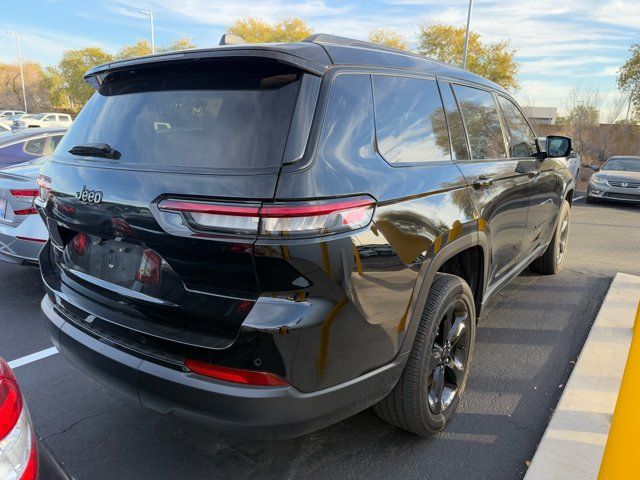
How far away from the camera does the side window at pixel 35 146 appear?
6.97 m

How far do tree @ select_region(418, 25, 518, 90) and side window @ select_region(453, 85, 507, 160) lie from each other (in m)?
40.4

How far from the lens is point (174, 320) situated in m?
1.90

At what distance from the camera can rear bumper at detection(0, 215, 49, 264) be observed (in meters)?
4.28

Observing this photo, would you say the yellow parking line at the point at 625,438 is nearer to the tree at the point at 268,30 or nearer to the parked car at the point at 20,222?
the parked car at the point at 20,222

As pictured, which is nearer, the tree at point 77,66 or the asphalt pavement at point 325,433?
the asphalt pavement at point 325,433

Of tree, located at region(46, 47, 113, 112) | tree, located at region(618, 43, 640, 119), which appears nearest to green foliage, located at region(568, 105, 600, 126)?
tree, located at region(618, 43, 640, 119)

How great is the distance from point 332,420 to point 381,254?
70 cm

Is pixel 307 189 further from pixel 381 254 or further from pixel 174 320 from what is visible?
pixel 174 320

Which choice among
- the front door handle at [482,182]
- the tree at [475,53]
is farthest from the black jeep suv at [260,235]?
the tree at [475,53]

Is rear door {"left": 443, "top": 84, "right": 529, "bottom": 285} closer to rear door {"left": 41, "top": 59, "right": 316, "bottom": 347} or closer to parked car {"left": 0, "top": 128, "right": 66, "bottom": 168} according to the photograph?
rear door {"left": 41, "top": 59, "right": 316, "bottom": 347}

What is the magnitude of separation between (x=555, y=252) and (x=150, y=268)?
4880mm

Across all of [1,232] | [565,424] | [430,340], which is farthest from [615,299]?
[1,232]

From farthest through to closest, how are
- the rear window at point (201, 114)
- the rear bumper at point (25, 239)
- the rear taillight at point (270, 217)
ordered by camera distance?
A: the rear bumper at point (25, 239)
the rear window at point (201, 114)
the rear taillight at point (270, 217)

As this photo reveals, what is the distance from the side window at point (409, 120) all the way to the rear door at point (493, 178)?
7.5 inches
